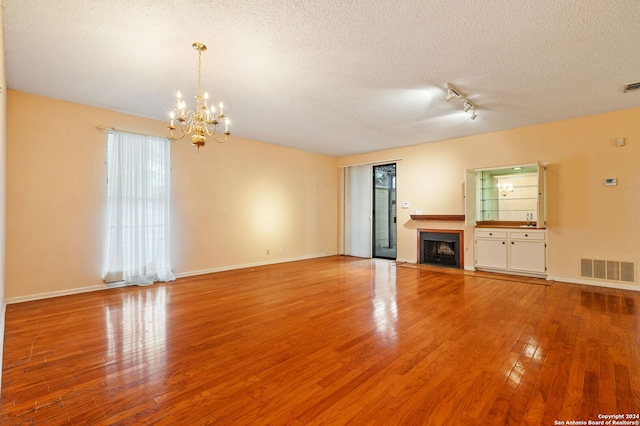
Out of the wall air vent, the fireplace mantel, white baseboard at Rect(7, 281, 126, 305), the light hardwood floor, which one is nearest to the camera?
the light hardwood floor

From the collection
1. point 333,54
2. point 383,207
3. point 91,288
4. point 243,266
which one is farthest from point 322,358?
point 383,207

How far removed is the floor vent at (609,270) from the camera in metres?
4.58

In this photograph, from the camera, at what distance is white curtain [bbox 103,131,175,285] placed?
4684 millimetres

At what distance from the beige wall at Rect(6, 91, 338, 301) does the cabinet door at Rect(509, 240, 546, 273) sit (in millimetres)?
4455

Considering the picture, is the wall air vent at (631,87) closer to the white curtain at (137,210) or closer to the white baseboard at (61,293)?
the white curtain at (137,210)

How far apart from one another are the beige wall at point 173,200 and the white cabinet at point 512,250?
3.94 m

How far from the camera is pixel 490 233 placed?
5887 millimetres

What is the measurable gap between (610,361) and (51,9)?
523 centimetres

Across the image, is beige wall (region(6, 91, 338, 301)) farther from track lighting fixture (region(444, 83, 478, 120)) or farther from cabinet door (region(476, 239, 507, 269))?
track lighting fixture (region(444, 83, 478, 120))

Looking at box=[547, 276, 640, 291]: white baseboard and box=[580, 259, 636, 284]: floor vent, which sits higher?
box=[580, 259, 636, 284]: floor vent

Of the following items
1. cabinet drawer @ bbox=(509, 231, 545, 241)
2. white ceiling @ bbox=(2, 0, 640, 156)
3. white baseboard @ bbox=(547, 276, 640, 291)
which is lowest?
white baseboard @ bbox=(547, 276, 640, 291)

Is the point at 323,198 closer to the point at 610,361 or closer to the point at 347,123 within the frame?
the point at 347,123

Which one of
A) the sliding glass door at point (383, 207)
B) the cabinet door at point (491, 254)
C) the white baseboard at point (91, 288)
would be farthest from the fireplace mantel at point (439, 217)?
the white baseboard at point (91, 288)

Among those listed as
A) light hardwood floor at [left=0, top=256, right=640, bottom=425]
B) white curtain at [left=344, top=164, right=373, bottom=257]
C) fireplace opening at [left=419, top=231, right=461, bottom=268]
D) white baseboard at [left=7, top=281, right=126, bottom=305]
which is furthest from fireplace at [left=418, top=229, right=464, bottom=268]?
white baseboard at [left=7, top=281, right=126, bottom=305]
